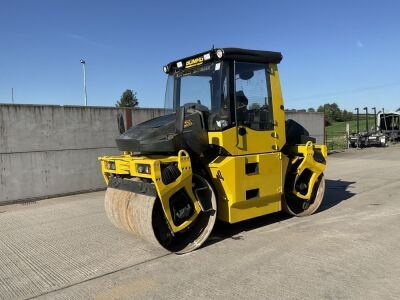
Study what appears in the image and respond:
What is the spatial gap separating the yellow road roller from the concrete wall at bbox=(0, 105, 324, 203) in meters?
3.99

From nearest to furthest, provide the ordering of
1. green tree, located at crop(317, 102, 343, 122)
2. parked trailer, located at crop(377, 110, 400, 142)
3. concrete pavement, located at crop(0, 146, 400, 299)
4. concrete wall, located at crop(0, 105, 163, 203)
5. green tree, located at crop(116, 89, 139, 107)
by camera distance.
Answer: concrete pavement, located at crop(0, 146, 400, 299) → concrete wall, located at crop(0, 105, 163, 203) → parked trailer, located at crop(377, 110, 400, 142) → green tree, located at crop(116, 89, 139, 107) → green tree, located at crop(317, 102, 343, 122)

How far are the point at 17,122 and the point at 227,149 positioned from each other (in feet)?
19.2

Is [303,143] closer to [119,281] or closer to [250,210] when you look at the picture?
[250,210]

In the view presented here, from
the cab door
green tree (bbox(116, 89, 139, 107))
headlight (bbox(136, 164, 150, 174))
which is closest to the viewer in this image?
headlight (bbox(136, 164, 150, 174))

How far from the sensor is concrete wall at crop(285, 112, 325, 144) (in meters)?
18.0

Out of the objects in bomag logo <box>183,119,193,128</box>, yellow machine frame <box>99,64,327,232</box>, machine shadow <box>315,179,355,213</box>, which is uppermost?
A: bomag logo <box>183,119,193,128</box>

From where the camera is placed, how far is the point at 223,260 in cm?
474

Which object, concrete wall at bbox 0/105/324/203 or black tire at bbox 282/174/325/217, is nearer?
black tire at bbox 282/174/325/217

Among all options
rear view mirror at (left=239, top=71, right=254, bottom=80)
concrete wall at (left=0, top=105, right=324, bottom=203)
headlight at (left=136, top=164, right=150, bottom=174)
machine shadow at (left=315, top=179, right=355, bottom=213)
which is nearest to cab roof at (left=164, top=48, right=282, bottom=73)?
rear view mirror at (left=239, top=71, right=254, bottom=80)

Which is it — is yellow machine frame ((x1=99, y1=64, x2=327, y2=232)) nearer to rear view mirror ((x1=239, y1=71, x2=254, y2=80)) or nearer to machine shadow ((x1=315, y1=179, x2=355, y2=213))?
rear view mirror ((x1=239, y1=71, x2=254, y2=80))

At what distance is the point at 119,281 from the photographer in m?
4.25

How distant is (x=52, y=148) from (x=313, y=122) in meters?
12.9

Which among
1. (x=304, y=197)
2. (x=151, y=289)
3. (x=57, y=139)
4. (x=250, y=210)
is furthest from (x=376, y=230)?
(x=57, y=139)

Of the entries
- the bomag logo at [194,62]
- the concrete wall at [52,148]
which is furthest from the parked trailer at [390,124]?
the bomag logo at [194,62]
